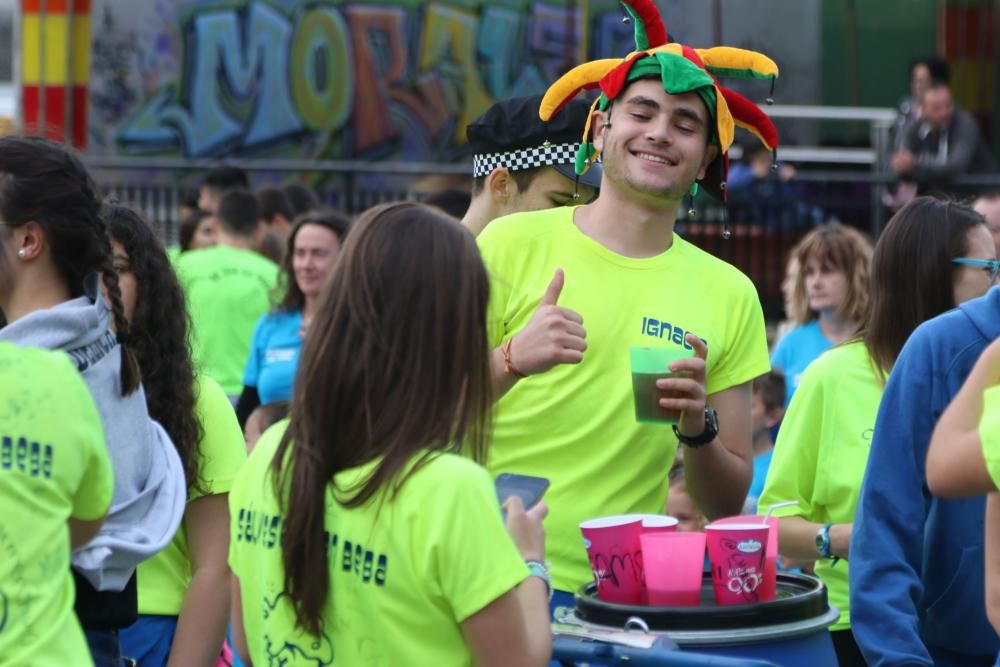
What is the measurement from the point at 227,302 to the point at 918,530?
5.75 metres

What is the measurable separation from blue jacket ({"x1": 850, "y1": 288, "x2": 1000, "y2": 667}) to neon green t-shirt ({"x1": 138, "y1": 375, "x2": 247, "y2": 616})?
1.40m

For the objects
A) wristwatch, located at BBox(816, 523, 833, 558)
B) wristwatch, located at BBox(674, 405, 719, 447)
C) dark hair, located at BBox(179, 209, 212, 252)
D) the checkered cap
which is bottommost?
wristwatch, located at BBox(816, 523, 833, 558)

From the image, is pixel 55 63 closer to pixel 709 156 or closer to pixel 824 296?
pixel 824 296

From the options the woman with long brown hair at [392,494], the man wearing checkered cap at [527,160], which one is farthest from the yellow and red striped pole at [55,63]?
the woman with long brown hair at [392,494]

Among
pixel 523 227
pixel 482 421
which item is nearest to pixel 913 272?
pixel 523 227

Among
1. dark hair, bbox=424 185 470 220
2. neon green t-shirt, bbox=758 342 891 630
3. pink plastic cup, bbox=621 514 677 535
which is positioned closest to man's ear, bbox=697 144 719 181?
neon green t-shirt, bbox=758 342 891 630

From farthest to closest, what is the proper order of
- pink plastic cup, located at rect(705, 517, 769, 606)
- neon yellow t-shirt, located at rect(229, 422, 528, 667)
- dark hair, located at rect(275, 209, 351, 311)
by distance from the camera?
dark hair, located at rect(275, 209, 351, 311), pink plastic cup, located at rect(705, 517, 769, 606), neon yellow t-shirt, located at rect(229, 422, 528, 667)

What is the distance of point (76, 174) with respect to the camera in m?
3.31

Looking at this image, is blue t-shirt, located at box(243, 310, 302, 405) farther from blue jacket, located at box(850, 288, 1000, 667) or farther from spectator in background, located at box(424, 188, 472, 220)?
blue jacket, located at box(850, 288, 1000, 667)

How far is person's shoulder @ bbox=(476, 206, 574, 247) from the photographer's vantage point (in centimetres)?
425

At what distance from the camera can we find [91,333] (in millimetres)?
3250

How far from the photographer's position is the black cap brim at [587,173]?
15.9ft

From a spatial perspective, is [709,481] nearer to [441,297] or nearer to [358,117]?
[441,297]

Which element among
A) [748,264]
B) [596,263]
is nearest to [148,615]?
[596,263]
